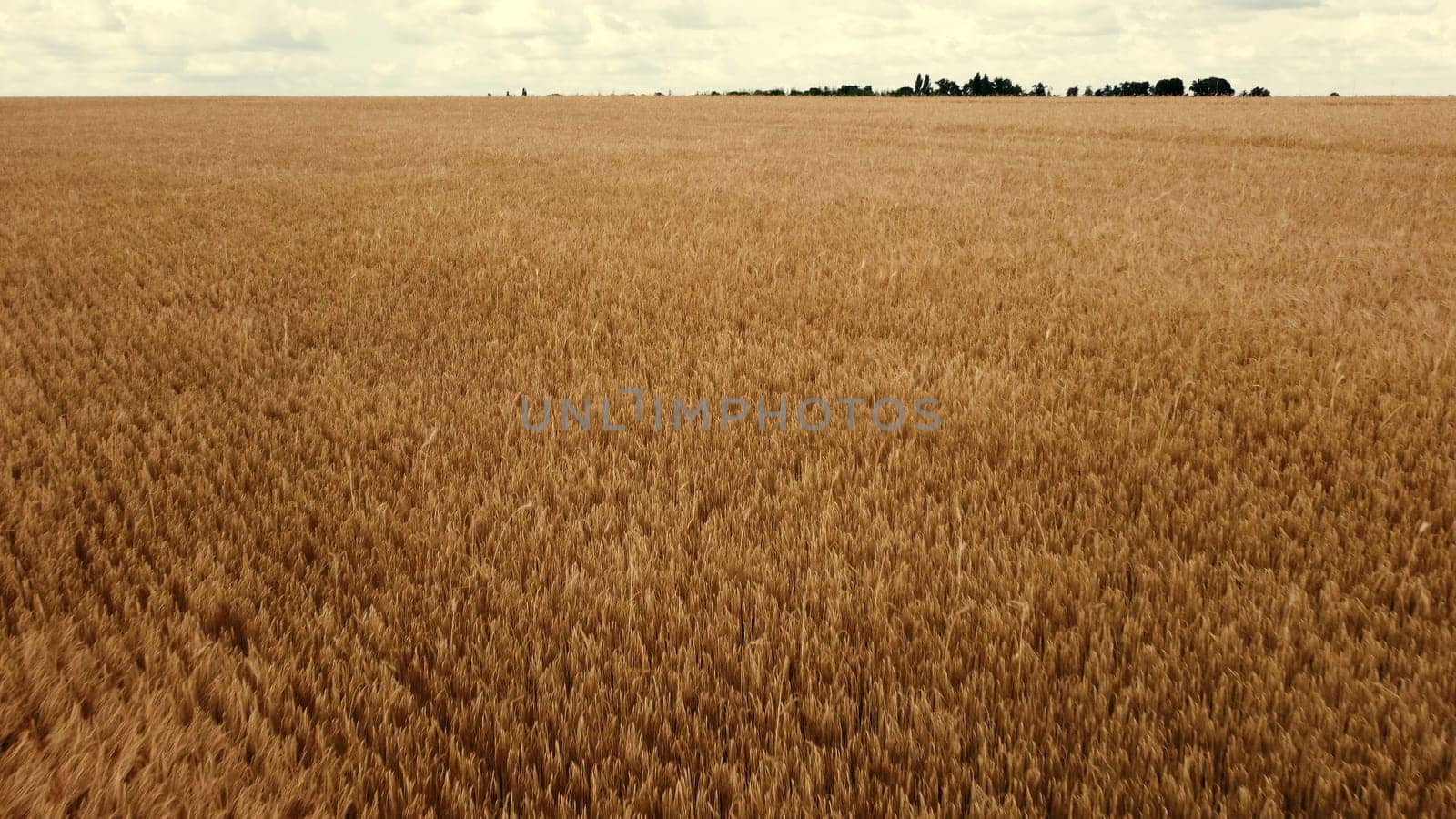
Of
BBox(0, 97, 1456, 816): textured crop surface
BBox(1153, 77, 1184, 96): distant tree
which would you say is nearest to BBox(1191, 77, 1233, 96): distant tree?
BBox(1153, 77, 1184, 96): distant tree

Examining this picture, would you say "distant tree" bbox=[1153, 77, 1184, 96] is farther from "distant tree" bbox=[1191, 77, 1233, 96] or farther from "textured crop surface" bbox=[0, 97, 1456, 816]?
"textured crop surface" bbox=[0, 97, 1456, 816]

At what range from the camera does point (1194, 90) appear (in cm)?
6078

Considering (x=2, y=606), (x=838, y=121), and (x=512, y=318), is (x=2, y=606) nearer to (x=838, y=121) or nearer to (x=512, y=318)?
(x=512, y=318)

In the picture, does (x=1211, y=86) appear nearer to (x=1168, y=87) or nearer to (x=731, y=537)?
(x=1168, y=87)

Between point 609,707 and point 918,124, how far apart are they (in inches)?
1092

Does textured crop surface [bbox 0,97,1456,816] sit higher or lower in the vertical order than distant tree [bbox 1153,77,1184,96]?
lower

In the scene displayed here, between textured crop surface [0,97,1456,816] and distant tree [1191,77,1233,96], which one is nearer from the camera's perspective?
textured crop surface [0,97,1456,816]

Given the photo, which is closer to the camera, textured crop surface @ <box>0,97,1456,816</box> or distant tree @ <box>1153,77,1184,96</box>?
textured crop surface @ <box>0,97,1456,816</box>

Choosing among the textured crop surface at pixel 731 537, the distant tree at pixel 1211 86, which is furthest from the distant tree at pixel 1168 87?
the textured crop surface at pixel 731 537

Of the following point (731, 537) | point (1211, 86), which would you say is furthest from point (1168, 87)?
point (731, 537)

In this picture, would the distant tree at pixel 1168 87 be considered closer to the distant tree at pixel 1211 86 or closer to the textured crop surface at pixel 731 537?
the distant tree at pixel 1211 86

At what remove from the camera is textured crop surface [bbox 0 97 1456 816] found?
1.62 m

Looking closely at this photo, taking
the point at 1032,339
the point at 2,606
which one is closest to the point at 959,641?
the point at 2,606

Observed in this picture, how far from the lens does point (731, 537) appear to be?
254 cm
